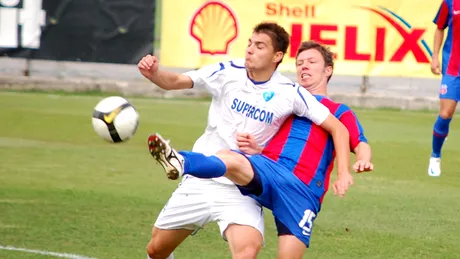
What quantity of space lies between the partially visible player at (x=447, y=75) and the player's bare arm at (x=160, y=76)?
236 inches

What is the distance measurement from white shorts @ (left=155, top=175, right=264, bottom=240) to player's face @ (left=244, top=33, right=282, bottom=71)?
805 mm

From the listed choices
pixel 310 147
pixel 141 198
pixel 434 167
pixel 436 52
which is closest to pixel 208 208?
pixel 310 147

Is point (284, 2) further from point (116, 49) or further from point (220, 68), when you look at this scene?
point (220, 68)

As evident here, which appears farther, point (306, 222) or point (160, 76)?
point (160, 76)

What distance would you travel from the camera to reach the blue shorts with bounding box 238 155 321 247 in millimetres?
6305

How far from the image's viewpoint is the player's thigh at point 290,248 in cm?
625

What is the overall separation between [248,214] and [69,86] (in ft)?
49.1

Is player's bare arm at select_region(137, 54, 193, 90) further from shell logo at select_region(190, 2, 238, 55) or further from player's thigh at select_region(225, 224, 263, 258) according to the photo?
shell logo at select_region(190, 2, 238, 55)

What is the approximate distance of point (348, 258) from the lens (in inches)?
315

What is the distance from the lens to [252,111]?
21.7 feet

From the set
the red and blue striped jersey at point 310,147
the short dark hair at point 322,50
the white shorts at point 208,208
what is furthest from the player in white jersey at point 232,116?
the short dark hair at point 322,50

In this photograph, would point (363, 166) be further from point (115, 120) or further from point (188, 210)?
point (115, 120)

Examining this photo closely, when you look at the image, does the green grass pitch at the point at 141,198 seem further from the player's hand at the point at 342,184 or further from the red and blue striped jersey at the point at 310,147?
the player's hand at the point at 342,184

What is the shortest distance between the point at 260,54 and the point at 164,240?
136cm
